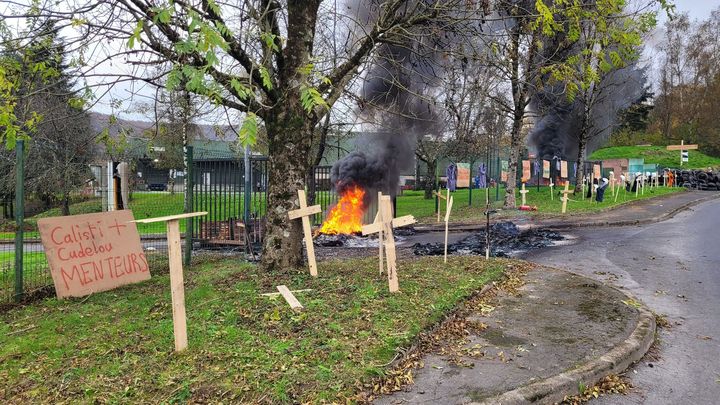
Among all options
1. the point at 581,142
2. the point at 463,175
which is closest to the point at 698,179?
the point at 581,142

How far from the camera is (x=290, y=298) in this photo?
513 centimetres

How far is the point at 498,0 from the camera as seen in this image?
7266 millimetres

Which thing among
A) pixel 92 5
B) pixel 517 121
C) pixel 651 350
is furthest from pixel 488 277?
pixel 517 121

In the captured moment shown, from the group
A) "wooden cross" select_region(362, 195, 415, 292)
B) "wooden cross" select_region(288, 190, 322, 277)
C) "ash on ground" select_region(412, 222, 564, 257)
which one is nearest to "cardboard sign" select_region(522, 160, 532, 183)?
"ash on ground" select_region(412, 222, 564, 257)

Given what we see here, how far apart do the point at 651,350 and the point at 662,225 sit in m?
12.0

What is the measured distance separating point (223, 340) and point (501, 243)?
902cm

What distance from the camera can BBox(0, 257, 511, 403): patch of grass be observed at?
11.0 feet

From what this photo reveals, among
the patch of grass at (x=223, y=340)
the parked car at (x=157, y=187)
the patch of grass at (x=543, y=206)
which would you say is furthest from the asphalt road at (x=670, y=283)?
the parked car at (x=157, y=187)

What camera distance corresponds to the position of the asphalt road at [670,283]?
4008 millimetres

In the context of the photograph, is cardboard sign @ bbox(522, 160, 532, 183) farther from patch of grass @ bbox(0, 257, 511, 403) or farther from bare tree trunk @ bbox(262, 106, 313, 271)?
bare tree trunk @ bbox(262, 106, 313, 271)

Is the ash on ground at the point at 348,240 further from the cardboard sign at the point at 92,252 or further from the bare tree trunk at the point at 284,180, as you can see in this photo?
the cardboard sign at the point at 92,252

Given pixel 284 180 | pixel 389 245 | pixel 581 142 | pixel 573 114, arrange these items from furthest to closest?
1. pixel 573 114
2. pixel 581 142
3. pixel 284 180
4. pixel 389 245

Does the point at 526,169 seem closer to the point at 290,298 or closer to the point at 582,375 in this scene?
the point at 290,298

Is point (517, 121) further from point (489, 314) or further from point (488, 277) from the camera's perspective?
point (489, 314)
